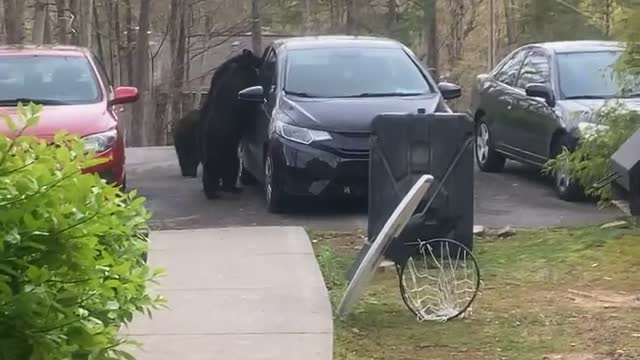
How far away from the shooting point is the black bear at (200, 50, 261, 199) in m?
12.2

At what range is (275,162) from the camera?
11.1m

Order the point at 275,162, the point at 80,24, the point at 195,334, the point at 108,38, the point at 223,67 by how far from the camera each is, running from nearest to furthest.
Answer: the point at 195,334 < the point at 275,162 < the point at 223,67 < the point at 80,24 < the point at 108,38

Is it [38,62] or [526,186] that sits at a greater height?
[38,62]

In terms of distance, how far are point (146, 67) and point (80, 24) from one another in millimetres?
4507

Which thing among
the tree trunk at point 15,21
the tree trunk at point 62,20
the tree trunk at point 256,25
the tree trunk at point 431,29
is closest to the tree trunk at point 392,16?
the tree trunk at point 431,29

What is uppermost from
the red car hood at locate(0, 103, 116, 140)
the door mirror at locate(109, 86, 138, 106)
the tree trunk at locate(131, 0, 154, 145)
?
the door mirror at locate(109, 86, 138, 106)

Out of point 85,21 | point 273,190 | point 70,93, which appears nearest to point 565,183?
point 273,190

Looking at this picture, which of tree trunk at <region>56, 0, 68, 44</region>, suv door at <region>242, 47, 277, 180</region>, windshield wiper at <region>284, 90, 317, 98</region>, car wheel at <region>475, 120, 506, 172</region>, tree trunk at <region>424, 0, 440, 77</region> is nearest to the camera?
windshield wiper at <region>284, 90, 317, 98</region>

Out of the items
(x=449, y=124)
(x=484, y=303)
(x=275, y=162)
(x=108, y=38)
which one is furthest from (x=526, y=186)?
(x=108, y=38)

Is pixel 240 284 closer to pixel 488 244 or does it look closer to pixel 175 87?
pixel 488 244

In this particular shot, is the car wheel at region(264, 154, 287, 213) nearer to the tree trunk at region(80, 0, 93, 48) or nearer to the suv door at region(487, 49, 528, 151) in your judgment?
the suv door at region(487, 49, 528, 151)

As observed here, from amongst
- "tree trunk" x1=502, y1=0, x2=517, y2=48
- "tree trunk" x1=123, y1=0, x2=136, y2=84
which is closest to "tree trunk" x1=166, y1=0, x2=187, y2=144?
"tree trunk" x1=123, y1=0, x2=136, y2=84

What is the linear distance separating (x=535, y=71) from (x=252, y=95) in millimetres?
3413

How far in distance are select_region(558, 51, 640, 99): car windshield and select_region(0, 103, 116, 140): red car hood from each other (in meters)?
4.81
